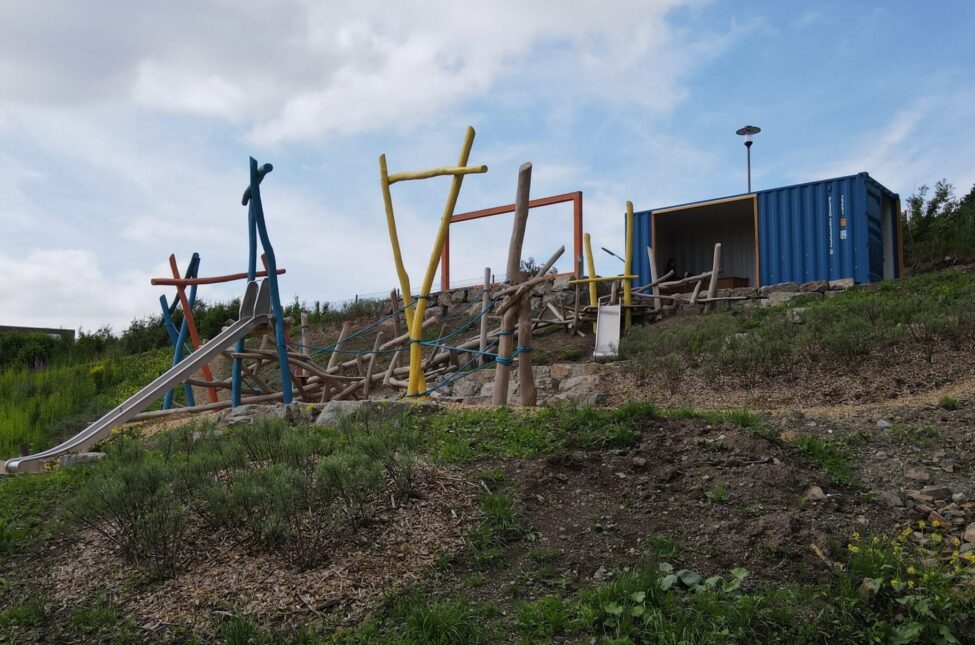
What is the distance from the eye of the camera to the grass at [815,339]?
7.86 metres

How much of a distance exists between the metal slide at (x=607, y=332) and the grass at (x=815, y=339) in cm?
215

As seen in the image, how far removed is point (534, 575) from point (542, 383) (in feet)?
23.2

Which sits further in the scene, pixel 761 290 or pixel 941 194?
pixel 941 194

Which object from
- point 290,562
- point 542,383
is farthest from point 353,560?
point 542,383

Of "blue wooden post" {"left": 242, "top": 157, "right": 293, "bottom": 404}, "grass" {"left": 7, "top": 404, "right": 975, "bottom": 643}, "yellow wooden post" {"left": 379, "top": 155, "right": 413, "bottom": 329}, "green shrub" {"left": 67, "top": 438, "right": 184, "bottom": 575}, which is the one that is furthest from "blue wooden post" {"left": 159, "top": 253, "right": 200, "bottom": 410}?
"green shrub" {"left": 67, "top": 438, "right": 184, "bottom": 575}

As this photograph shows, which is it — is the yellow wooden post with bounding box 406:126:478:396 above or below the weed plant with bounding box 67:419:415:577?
above

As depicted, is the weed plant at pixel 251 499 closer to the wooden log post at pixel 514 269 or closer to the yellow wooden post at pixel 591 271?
the wooden log post at pixel 514 269

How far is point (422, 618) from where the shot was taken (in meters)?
3.31

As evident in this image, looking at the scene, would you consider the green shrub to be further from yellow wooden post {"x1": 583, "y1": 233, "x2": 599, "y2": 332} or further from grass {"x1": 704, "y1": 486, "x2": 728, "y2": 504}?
yellow wooden post {"x1": 583, "y1": 233, "x2": 599, "y2": 332}

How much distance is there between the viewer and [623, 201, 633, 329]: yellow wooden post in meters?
14.7

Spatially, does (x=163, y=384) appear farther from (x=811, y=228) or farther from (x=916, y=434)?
(x=811, y=228)

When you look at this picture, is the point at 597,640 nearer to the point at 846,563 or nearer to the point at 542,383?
the point at 846,563

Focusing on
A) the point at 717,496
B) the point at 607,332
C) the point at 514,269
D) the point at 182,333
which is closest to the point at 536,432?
the point at 717,496

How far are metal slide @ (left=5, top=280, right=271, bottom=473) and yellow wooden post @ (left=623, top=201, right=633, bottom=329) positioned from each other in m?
7.04
